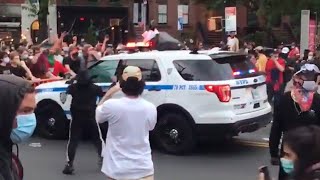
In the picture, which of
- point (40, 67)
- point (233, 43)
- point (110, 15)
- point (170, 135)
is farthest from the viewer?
point (110, 15)

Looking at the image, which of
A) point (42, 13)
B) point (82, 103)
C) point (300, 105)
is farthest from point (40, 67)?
point (42, 13)

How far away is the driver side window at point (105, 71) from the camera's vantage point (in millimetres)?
11188

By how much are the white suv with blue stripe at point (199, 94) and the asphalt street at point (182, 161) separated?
422 mm

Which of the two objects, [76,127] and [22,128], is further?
[76,127]

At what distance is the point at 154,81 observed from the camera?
34.9 ft

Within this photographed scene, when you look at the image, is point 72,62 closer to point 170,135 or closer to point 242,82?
point 170,135

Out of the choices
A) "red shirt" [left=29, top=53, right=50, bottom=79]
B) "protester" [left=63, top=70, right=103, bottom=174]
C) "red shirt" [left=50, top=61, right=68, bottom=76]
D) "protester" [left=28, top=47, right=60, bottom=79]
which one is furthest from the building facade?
"protester" [left=63, top=70, right=103, bottom=174]

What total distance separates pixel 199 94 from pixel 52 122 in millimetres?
3230

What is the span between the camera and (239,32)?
163 ft

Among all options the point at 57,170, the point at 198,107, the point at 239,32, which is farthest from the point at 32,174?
the point at 239,32

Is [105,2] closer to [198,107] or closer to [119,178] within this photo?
[198,107]

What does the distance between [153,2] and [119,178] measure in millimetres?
45820

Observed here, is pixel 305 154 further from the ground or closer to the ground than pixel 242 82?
further from the ground

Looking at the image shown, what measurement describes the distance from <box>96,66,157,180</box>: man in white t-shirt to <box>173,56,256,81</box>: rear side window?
4.70 metres
